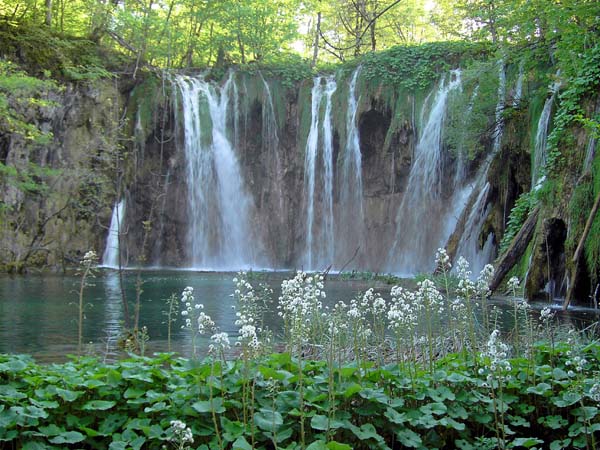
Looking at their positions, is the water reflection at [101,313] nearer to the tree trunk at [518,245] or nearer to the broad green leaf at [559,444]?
the tree trunk at [518,245]

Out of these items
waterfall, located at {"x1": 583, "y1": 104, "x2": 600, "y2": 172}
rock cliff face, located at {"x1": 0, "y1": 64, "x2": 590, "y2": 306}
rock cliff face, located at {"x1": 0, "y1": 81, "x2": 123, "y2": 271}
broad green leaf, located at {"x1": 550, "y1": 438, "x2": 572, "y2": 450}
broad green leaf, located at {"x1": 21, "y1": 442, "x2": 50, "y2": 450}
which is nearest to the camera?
broad green leaf, located at {"x1": 21, "y1": 442, "x2": 50, "y2": 450}

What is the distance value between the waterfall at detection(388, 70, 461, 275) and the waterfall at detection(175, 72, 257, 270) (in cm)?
730

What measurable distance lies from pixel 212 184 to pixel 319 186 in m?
4.91

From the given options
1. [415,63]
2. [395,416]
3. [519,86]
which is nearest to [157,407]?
[395,416]

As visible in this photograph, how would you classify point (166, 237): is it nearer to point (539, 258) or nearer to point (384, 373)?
point (539, 258)

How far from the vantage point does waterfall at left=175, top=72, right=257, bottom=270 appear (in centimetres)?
2942

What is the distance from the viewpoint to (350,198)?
29.2 m

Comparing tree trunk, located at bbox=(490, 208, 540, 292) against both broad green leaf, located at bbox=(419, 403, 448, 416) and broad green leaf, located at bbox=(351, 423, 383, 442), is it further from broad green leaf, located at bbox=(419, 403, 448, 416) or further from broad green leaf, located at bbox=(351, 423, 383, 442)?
broad green leaf, located at bbox=(351, 423, 383, 442)

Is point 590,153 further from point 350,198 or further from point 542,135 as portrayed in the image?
point 350,198

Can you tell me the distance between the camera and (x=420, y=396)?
13.0ft

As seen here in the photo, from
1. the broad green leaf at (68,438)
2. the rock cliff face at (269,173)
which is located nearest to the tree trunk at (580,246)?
the broad green leaf at (68,438)

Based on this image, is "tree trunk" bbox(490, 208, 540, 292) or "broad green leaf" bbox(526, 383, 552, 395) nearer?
"broad green leaf" bbox(526, 383, 552, 395)

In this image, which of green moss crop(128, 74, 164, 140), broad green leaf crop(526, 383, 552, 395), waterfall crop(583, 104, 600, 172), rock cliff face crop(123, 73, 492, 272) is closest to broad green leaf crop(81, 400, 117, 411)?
broad green leaf crop(526, 383, 552, 395)

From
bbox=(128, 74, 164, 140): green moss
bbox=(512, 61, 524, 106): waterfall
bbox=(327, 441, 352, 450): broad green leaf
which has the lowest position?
bbox=(327, 441, 352, 450): broad green leaf
